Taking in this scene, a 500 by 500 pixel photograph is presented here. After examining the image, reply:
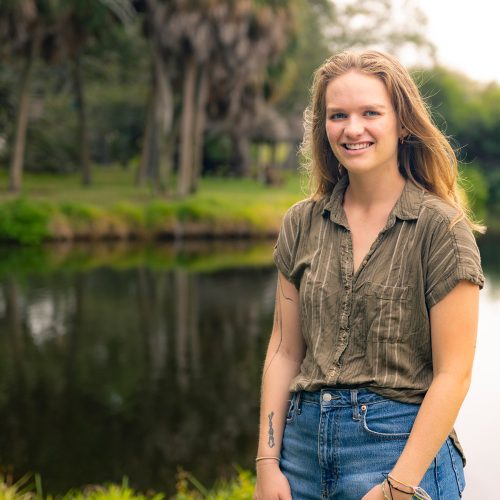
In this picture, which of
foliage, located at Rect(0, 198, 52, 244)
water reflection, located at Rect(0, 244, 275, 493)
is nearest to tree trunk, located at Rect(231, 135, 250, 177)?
foliage, located at Rect(0, 198, 52, 244)

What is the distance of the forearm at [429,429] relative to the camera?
1949 millimetres

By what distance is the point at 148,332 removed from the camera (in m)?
12.2

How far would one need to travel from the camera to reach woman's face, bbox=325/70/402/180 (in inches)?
83.0

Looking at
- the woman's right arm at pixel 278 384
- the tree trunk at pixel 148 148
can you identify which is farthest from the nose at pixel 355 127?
the tree trunk at pixel 148 148

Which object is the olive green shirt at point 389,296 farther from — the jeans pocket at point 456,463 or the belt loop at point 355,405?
the jeans pocket at point 456,463

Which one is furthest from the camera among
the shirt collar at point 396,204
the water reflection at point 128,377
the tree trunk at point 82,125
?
the tree trunk at point 82,125

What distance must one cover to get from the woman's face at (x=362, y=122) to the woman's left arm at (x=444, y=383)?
399 mm

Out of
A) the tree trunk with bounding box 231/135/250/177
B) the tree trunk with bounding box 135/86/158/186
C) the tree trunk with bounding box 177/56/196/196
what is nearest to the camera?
the tree trunk with bounding box 177/56/196/196

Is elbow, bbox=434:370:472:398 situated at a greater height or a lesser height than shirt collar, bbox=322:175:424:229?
lesser

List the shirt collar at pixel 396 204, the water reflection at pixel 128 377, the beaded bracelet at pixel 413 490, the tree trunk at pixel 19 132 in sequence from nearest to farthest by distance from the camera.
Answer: the beaded bracelet at pixel 413 490 < the shirt collar at pixel 396 204 < the water reflection at pixel 128 377 < the tree trunk at pixel 19 132

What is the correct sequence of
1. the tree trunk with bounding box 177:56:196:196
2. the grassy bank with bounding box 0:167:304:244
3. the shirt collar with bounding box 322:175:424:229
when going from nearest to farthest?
1. the shirt collar with bounding box 322:175:424:229
2. the grassy bank with bounding box 0:167:304:244
3. the tree trunk with bounding box 177:56:196:196

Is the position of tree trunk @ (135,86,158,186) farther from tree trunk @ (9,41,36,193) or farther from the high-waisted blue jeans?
the high-waisted blue jeans

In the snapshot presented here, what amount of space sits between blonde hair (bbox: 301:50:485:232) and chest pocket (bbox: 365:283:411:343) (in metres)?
0.23

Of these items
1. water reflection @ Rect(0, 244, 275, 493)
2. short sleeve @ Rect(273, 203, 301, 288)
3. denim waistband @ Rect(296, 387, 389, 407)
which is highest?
short sleeve @ Rect(273, 203, 301, 288)
